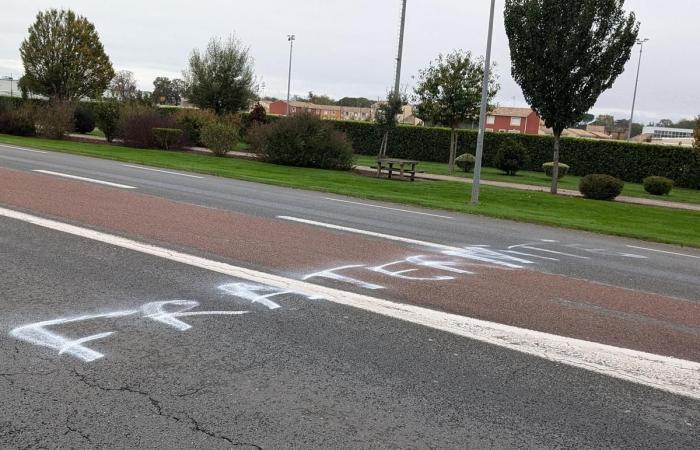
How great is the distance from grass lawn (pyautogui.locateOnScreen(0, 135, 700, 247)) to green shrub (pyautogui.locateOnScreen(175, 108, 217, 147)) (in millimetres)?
6715

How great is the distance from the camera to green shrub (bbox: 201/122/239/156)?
98.4 feet

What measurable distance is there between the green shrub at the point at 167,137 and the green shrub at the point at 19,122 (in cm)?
755

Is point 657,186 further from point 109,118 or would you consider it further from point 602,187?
point 109,118

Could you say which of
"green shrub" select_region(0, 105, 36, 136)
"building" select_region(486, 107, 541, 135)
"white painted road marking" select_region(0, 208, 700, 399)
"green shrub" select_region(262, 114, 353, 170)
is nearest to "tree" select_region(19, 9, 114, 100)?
"green shrub" select_region(0, 105, 36, 136)

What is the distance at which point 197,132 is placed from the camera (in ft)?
115

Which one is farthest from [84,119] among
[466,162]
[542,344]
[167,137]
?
[542,344]

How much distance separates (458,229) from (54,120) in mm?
27320

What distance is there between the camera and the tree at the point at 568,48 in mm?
21078

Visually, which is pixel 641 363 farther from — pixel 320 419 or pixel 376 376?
pixel 320 419

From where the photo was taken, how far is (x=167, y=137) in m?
31.3

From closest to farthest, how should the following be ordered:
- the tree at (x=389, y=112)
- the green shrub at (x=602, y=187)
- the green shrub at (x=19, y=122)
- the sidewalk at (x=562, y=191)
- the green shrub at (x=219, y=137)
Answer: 1. the green shrub at (x=602, y=187)
2. the sidewalk at (x=562, y=191)
3. the tree at (x=389, y=112)
4. the green shrub at (x=219, y=137)
5. the green shrub at (x=19, y=122)

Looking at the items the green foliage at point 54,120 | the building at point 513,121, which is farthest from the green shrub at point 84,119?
the building at point 513,121

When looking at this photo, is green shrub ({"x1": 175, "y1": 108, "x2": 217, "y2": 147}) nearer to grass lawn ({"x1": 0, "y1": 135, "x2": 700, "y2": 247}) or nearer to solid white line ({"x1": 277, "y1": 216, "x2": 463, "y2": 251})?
grass lawn ({"x1": 0, "y1": 135, "x2": 700, "y2": 247})

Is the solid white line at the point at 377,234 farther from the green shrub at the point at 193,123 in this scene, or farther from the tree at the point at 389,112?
the green shrub at the point at 193,123
